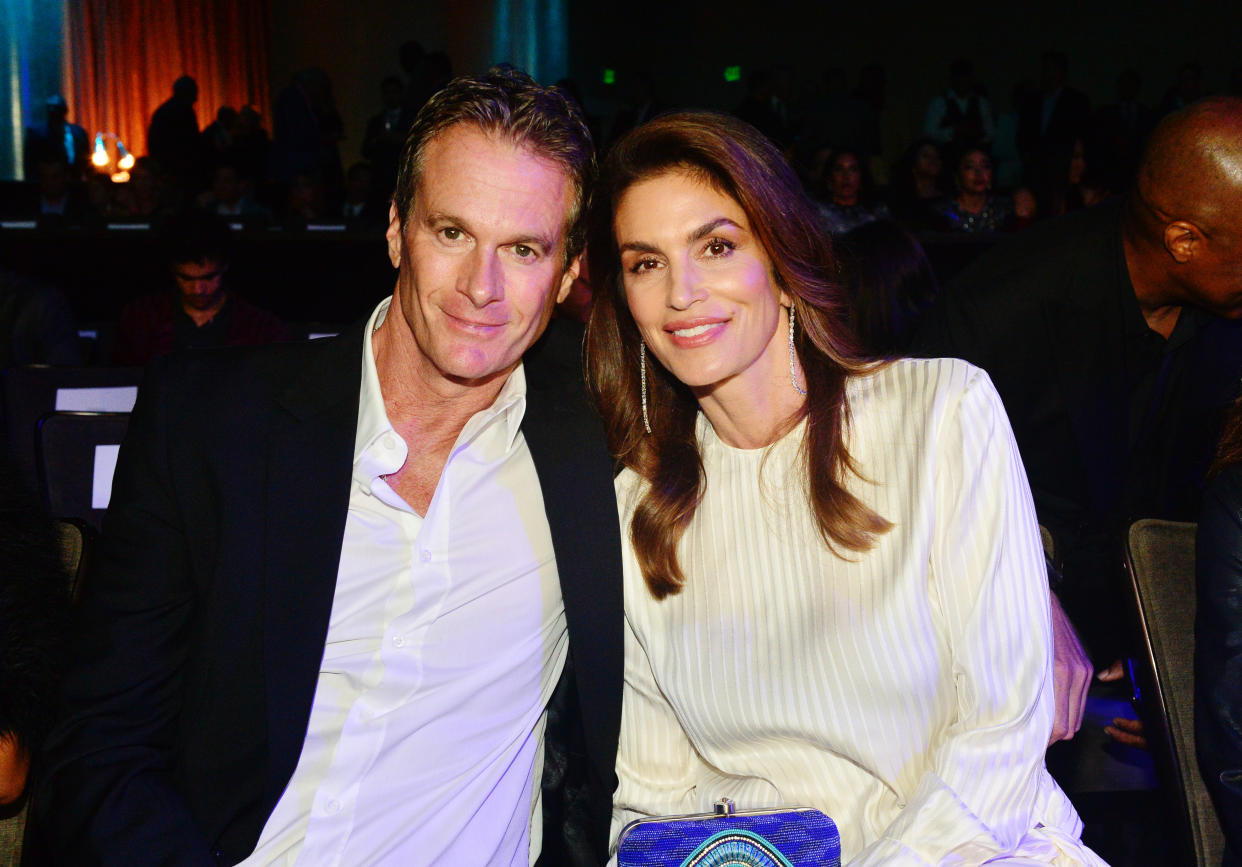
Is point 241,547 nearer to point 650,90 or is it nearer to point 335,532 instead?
point 335,532

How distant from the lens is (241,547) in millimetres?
1813

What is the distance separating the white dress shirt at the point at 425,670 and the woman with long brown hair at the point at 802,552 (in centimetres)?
21

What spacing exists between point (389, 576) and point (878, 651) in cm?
83

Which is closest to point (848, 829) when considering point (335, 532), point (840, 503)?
point (840, 503)

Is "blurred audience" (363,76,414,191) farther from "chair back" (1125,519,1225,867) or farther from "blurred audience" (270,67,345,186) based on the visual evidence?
"chair back" (1125,519,1225,867)

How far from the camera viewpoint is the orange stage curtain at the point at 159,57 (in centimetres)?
1498

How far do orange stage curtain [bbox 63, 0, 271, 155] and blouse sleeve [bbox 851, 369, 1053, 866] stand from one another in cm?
1573

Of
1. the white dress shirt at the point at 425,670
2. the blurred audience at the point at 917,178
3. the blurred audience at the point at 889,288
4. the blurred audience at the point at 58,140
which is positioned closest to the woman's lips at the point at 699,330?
the white dress shirt at the point at 425,670

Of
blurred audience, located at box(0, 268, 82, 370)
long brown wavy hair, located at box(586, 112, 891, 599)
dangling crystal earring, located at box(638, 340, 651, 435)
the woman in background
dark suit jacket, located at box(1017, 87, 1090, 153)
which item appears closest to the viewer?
the woman in background

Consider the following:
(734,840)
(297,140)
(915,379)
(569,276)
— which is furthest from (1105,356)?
(297,140)

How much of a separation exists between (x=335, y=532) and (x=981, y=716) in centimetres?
107

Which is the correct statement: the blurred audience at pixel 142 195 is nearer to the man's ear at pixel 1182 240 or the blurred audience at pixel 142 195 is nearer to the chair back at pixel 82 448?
the chair back at pixel 82 448

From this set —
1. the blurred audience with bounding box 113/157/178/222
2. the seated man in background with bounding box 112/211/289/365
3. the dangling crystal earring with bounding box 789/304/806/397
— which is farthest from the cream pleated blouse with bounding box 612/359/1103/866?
the blurred audience with bounding box 113/157/178/222

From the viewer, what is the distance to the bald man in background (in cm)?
268
